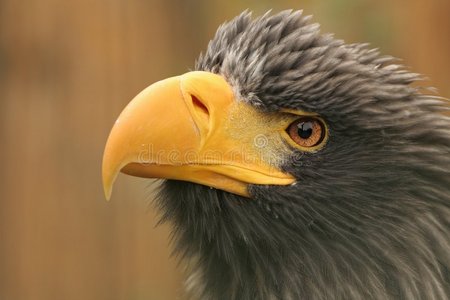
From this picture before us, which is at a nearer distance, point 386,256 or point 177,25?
point 386,256

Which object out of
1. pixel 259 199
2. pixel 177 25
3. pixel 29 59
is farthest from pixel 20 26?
pixel 259 199

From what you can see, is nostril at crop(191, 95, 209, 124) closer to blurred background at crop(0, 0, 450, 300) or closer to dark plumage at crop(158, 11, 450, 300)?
dark plumage at crop(158, 11, 450, 300)

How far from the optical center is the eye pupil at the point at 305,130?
281 cm

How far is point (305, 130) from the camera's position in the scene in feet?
9.22

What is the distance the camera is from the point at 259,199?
2816 millimetres

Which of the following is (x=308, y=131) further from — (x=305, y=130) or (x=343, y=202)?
(x=343, y=202)

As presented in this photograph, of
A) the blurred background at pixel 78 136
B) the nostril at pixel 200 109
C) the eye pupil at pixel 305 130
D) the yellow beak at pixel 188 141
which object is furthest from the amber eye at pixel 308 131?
the blurred background at pixel 78 136

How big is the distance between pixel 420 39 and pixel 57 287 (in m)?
2.32

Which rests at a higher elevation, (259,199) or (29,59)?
(29,59)

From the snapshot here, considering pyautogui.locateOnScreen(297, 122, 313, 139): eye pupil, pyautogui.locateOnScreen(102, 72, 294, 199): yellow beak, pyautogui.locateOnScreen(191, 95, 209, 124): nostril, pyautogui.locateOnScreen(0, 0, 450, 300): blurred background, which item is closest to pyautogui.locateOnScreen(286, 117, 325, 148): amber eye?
pyautogui.locateOnScreen(297, 122, 313, 139): eye pupil

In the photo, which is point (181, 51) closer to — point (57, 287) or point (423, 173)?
point (57, 287)

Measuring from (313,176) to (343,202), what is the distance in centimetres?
12

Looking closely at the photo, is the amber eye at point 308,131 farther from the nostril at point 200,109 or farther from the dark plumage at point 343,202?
the nostril at point 200,109

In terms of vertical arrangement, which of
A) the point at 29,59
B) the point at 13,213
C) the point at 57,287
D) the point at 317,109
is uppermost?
the point at 29,59
